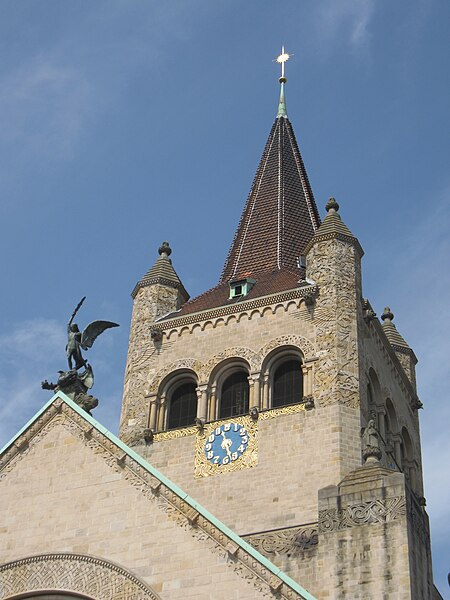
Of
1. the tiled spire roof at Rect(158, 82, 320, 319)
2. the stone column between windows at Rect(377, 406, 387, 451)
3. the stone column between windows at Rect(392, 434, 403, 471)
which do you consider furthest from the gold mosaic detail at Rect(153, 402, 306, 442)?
the tiled spire roof at Rect(158, 82, 320, 319)

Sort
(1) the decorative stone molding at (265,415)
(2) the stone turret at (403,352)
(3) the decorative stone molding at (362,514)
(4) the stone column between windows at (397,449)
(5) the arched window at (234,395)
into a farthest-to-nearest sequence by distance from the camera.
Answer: (2) the stone turret at (403,352) → (4) the stone column between windows at (397,449) → (5) the arched window at (234,395) → (1) the decorative stone molding at (265,415) → (3) the decorative stone molding at (362,514)

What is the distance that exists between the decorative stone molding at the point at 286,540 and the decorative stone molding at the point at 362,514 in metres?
7.53

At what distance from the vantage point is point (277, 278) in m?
36.7

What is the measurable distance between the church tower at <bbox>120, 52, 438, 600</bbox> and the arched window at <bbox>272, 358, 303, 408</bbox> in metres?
0.04

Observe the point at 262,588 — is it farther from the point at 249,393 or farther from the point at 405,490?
the point at 249,393

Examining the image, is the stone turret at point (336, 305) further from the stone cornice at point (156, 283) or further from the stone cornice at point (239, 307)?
the stone cornice at point (156, 283)

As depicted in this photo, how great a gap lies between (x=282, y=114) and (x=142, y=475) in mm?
28925

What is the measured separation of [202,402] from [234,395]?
92cm

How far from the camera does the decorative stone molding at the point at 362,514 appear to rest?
67.3 ft

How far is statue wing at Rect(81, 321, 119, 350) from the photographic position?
24078 mm

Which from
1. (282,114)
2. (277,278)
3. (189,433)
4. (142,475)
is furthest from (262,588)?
(282,114)

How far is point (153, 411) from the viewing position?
112 feet

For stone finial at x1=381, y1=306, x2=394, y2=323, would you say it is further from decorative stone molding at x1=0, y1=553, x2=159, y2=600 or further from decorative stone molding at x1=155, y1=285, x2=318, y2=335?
decorative stone molding at x1=0, y1=553, x2=159, y2=600

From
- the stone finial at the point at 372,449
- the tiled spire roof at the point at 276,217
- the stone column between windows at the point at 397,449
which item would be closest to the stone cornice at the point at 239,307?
the tiled spire roof at the point at 276,217
